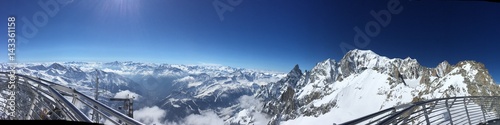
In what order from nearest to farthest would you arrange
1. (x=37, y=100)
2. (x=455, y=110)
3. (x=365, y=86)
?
(x=37, y=100) < (x=455, y=110) < (x=365, y=86)

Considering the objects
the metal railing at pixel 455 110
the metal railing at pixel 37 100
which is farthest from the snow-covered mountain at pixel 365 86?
the metal railing at pixel 37 100

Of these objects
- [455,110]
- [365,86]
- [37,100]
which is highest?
[37,100]

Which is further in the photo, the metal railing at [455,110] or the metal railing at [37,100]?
the metal railing at [455,110]

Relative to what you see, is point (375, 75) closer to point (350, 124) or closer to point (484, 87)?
point (484, 87)

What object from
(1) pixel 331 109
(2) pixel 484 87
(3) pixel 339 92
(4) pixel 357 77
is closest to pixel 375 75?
(4) pixel 357 77

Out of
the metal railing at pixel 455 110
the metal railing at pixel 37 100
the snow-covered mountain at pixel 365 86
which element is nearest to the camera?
the metal railing at pixel 37 100

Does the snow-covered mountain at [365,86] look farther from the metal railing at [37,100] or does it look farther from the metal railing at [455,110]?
the metal railing at [37,100]

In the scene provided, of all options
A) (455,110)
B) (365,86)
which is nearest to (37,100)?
(455,110)

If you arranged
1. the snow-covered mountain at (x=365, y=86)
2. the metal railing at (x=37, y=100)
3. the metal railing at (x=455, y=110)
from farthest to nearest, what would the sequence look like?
the snow-covered mountain at (x=365, y=86) < the metal railing at (x=455, y=110) < the metal railing at (x=37, y=100)

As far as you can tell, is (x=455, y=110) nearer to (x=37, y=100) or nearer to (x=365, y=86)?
(x=37, y=100)
